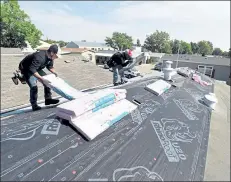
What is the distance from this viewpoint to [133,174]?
5.87 feet

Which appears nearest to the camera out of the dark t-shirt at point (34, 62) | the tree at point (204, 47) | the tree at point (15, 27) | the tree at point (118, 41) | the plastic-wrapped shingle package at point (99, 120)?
the plastic-wrapped shingle package at point (99, 120)

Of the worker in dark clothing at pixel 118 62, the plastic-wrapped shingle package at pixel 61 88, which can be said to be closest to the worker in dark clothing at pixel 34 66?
the plastic-wrapped shingle package at pixel 61 88

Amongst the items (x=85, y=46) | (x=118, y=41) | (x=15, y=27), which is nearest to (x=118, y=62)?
(x=15, y=27)

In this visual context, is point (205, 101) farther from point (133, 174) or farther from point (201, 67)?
point (201, 67)

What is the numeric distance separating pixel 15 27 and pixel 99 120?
31595 mm

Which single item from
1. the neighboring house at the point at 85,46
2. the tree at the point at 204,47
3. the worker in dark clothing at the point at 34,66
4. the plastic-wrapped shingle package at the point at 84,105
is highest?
the tree at the point at 204,47

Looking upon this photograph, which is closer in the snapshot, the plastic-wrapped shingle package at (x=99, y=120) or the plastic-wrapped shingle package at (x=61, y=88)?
the plastic-wrapped shingle package at (x=99, y=120)

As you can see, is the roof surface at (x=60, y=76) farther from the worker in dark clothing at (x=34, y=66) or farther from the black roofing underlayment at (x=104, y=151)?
the black roofing underlayment at (x=104, y=151)

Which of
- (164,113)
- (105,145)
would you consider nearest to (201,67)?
(164,113)

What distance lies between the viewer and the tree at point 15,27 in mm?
26953

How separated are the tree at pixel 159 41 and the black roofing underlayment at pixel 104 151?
61.6 metres

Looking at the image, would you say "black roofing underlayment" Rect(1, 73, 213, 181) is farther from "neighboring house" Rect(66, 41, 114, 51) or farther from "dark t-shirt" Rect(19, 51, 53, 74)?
"neighboring house" Rect(66, 41, 114, 51)

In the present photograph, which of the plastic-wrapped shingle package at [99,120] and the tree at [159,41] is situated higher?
the tree at [159,41]

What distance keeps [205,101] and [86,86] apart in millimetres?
6411
